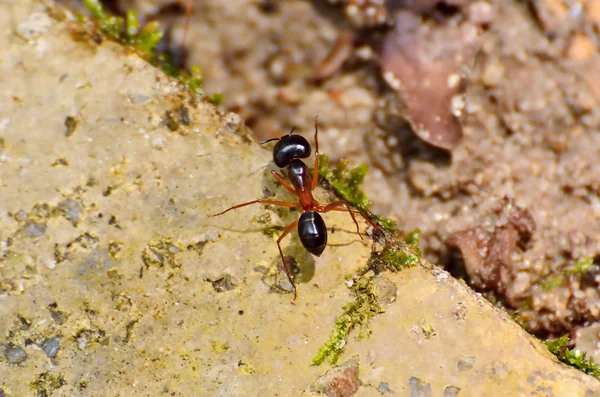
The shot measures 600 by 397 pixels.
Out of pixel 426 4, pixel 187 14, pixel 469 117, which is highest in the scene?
pixel 426 4

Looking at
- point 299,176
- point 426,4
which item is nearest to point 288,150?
point 299,176

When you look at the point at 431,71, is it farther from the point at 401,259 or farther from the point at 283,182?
the point at 401,259

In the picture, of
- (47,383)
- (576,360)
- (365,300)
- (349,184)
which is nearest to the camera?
(47,383)

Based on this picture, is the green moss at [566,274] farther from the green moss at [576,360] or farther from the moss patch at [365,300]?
the moss patch at [365,300]

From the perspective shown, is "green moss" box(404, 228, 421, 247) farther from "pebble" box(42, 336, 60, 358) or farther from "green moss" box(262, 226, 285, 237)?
"pebble" box(42, 336, 60, 358)

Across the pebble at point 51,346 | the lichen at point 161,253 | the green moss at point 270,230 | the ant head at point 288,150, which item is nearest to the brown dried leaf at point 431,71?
the ant head at point 288,150

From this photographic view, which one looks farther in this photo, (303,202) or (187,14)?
(187,14)

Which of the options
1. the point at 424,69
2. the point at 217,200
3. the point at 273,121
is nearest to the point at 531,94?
the point at 424,69

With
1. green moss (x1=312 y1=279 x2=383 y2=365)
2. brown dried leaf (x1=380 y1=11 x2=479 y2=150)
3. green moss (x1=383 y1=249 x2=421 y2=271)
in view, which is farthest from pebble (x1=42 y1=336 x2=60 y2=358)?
brown dried leaf (x1=380 y1=11 x2=479 y2=150)
